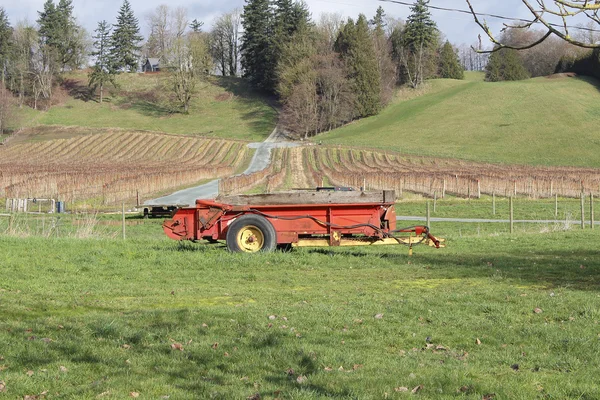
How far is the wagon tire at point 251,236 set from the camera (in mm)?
17109

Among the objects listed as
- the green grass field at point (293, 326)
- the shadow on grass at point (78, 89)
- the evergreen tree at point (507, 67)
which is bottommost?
the green grass field at point (293, 326)

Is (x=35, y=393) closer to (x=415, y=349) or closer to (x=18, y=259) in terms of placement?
(x=415, y=349)

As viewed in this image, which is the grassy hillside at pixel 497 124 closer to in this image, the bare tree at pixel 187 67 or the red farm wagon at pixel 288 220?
the bare tree at pixel 187 67

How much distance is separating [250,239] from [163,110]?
374ft

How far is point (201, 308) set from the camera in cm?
1059

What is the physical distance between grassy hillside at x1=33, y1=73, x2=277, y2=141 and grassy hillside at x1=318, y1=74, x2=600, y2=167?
17.8 metres

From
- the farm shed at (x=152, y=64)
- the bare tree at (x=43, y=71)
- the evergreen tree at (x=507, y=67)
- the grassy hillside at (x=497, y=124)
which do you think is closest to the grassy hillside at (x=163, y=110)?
the bare tree at (x=43, y=71)

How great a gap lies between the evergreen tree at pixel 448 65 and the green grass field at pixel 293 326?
456 feet

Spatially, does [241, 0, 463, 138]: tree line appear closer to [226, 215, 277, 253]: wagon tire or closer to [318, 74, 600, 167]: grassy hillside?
[318, 74, 600, 167]: grassy hillside

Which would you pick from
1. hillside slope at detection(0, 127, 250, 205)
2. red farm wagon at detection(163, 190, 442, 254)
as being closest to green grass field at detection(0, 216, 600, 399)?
red farm wagon at detection(163, 190, 442, 254)

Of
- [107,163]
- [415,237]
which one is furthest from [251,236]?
[107,163]

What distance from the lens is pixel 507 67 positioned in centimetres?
14538

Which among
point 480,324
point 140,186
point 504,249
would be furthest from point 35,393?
point 140,186

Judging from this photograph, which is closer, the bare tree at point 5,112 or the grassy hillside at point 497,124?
the grassy hillside at point 497,124
